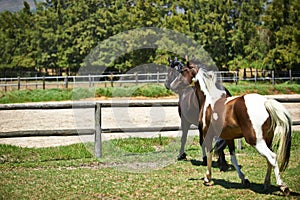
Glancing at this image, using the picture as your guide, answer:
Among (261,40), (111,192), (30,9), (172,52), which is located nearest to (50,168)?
(111,192)

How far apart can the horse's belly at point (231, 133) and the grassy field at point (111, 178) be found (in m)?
0.76

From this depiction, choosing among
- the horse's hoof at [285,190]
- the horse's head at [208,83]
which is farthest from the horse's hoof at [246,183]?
the horse's head at [208,83]

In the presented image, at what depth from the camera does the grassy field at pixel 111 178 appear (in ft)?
18.5

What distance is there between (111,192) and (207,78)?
92.0 inches

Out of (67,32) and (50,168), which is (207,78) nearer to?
(50,168)

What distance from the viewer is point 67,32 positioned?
139ft

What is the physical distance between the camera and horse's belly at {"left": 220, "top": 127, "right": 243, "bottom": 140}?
5.71 metres

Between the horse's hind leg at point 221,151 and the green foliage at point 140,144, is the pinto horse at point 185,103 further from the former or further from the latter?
the green foliage at point 140,144

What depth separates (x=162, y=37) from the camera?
102 feet

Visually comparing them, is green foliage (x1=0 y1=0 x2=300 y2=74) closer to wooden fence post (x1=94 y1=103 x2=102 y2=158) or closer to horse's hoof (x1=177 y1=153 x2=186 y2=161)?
wooden fence post (x1=94 y1=103 x2=102 y2=158)

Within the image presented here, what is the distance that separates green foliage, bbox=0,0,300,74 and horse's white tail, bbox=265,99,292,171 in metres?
24.9

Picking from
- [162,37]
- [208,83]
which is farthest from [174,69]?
[162,37]

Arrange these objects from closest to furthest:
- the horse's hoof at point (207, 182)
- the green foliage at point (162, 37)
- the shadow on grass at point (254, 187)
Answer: the shadow on grass at point (254, 187)
the horse's hoof at point (207, 182)
the green foliage at point (162, 37)

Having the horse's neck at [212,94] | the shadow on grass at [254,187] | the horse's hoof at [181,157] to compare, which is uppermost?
the horse's neck at [212,94]
